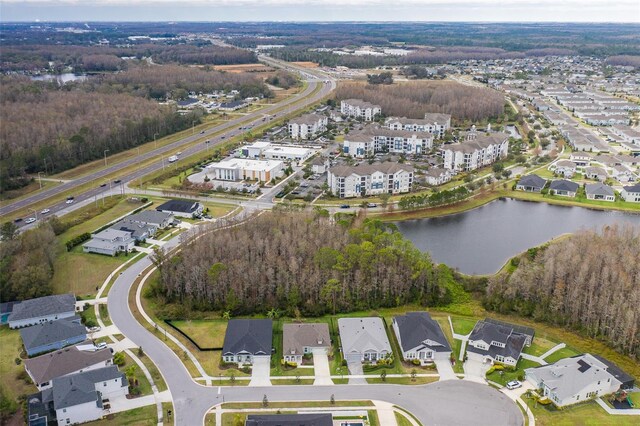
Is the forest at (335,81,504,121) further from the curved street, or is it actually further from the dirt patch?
the curved street

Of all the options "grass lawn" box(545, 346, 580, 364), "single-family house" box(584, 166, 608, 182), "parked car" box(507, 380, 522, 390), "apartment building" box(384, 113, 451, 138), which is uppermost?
"apartment building" box(384, 113, 451, 138)

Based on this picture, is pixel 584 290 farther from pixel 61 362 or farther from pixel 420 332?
pixel 61 362

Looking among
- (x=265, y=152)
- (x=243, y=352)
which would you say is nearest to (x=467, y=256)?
(x=243, y=352)

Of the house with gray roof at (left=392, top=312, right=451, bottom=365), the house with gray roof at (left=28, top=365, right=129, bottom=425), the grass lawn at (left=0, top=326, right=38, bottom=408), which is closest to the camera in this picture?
the house with gray roof at (left=28, top=365, right=129, bottom=425)

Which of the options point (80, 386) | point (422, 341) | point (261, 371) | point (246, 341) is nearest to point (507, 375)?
point (422, 341)

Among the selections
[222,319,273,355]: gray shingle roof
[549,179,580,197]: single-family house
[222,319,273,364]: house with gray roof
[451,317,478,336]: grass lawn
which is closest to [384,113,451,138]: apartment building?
[549,179,580,197]: single-family house

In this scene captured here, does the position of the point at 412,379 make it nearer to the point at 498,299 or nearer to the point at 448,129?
the point at 498,299
